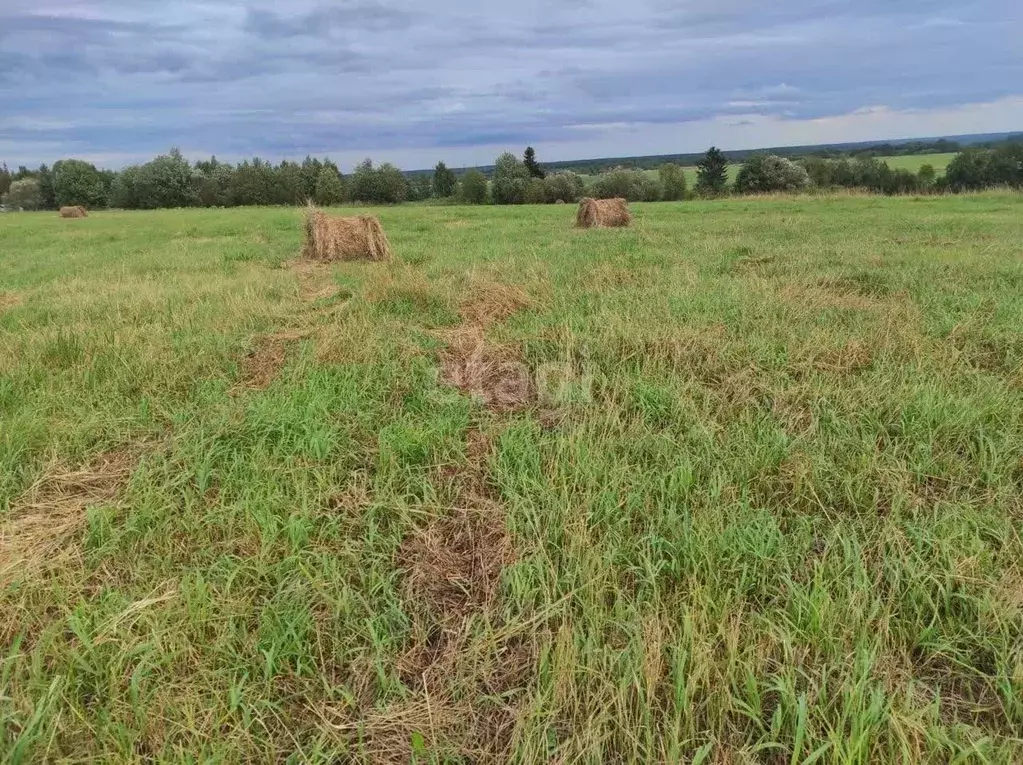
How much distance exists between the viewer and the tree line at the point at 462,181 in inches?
1580

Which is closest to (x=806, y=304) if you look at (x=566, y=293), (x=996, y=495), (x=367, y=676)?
(x=566, y=293)

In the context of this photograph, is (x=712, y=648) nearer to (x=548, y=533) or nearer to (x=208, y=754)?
(x=548, y=533)

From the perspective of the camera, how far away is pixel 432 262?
32.9 ft

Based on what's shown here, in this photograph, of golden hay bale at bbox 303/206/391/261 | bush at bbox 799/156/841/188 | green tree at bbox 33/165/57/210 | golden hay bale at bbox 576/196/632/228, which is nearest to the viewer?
golden hay bale at bbox 303/206/391/261

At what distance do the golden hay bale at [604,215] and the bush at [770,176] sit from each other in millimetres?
27749

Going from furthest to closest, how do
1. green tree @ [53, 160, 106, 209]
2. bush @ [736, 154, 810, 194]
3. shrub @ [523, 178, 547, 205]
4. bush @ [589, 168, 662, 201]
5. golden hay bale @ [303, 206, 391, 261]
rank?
green tree @ [53, 160, 106, 209]
shrub @ [523, 178, 547, 205]
bush @ [589, 168, 662, 201]
bush @ [736, 154, 810, 194]
golden hay bale @ [303, 206, 391, 261]

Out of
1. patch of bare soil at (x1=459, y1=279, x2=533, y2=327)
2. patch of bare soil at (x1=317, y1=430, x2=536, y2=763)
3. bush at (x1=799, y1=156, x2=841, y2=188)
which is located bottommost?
patch of bare soil at (x1=317, y1=430, x2=536, y2=763)

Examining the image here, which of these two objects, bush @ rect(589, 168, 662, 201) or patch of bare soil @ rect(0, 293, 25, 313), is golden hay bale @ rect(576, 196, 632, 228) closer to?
patch of bare soil @ rect(0, 293, 25, 313)

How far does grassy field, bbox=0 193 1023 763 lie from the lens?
193cm

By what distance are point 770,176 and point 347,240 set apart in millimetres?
39369

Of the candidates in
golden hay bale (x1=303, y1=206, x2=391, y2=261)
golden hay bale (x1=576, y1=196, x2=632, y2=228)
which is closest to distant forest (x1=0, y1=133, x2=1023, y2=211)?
golden hay bale (x1=576, y1=196, x2=632, y2=228)

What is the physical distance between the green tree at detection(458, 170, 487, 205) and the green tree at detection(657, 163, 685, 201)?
46.0 feet

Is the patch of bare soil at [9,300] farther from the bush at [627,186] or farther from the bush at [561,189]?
the bush at [561,189]

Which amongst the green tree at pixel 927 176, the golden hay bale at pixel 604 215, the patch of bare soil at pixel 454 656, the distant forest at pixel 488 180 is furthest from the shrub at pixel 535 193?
the patch of bare soil at pixel 454 656
